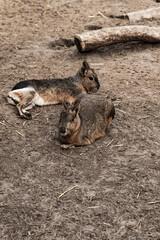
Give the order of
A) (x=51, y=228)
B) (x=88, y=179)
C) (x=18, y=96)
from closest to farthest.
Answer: (x=51, y=228) < (x=88, y=179) < (x=18, y=96)

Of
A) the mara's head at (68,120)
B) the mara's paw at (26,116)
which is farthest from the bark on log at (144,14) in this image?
the mara's head at (68,120)

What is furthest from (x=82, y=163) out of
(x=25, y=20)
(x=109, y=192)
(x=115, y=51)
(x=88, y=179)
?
(x=25, y=20)

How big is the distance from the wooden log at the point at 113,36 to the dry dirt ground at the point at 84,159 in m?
0.24

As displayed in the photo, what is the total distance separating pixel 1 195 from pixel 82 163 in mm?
1110

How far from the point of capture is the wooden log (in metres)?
7.84

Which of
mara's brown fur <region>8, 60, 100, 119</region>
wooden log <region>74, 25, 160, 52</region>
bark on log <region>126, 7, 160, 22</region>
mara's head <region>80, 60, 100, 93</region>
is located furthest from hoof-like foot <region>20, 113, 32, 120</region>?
bark on log <region>126, 7, 160, 22</region>

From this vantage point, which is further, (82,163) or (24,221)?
(82,163)

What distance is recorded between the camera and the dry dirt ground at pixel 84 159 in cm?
374

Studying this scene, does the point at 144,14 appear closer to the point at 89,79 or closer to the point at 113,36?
the point at 113,36

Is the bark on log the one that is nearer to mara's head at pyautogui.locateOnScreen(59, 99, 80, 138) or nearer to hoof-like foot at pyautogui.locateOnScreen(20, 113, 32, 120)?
hoof-like foot at pyautogui.locateOnScreen(20, 113, 32, 120)

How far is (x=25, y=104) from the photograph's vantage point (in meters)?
5.82

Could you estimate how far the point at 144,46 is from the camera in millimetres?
8555

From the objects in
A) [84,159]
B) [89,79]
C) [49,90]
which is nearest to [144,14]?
[89,79]

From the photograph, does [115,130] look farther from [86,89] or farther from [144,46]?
[144,46]
